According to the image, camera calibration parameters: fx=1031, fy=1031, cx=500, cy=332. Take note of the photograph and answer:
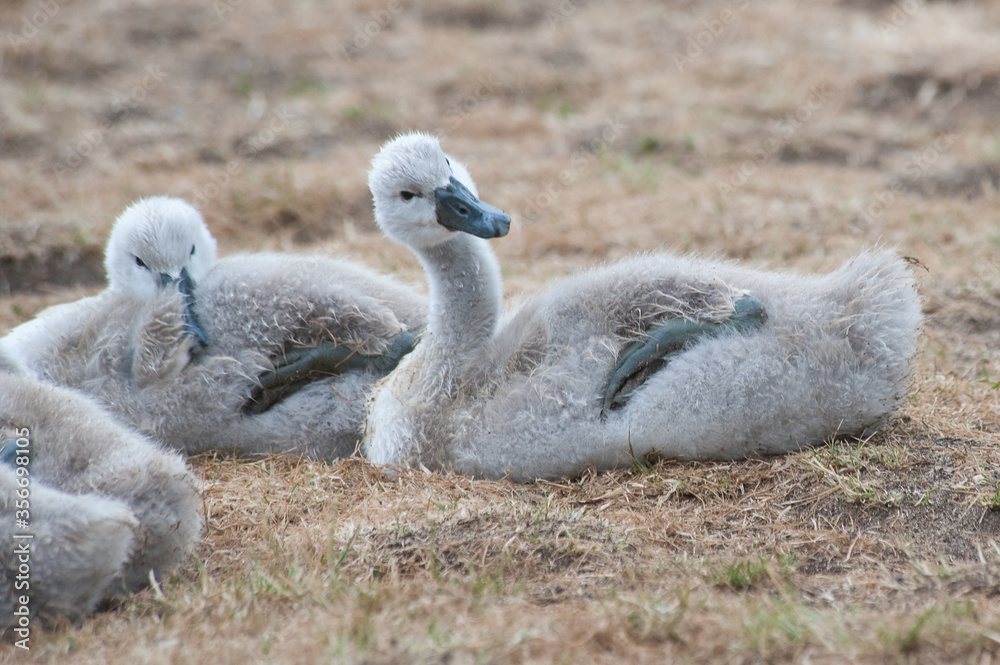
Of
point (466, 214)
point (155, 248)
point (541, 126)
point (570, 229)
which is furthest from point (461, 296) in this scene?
point (541, 126)

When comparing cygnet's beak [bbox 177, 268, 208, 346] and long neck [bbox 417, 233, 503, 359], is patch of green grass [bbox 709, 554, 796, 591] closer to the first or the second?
long neck [bbox 417, 233, 503, 359]

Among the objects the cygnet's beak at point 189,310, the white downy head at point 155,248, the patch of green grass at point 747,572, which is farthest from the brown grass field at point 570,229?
the white downy head at point 155,248

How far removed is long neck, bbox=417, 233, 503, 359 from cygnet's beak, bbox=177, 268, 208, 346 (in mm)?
1119

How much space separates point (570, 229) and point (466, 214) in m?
3.73

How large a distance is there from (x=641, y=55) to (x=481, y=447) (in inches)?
353

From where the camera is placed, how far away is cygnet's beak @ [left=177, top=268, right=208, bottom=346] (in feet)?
15.8

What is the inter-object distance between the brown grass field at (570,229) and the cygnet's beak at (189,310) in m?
0.61

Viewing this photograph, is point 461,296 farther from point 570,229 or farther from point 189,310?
point 570,229

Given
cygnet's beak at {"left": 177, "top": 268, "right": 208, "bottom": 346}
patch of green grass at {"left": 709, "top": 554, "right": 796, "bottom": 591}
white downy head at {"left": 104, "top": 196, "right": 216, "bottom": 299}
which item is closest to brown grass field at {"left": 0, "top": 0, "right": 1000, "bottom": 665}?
patch of green grass at {"left": 709, "top": 554, "right": 796, "bottom": 591}

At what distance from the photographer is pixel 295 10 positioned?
530 inches

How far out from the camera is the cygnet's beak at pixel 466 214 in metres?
4.27

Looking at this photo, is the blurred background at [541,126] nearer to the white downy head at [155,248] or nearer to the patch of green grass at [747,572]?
the white downy head at [155,248]

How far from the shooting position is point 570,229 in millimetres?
7988

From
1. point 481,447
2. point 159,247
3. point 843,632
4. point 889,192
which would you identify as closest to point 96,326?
point 159,247
